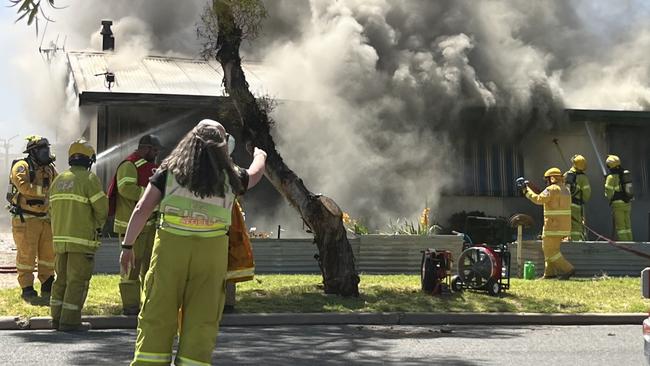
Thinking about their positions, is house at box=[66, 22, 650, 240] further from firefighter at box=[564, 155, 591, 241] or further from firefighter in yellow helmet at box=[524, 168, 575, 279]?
firefighter in yellow helmet at box=[524, 168, 575, 279]

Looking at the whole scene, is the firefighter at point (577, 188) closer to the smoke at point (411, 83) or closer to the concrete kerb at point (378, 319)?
the smoke at point (411, 83)

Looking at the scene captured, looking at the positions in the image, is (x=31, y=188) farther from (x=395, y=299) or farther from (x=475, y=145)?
(x=475, y=145)

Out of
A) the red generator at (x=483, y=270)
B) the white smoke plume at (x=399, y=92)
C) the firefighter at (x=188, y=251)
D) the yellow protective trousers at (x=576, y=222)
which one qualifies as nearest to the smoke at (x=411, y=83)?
the white smoke plume at (x=399, y=92)

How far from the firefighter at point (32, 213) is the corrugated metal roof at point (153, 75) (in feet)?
14.3

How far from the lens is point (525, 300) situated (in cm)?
894

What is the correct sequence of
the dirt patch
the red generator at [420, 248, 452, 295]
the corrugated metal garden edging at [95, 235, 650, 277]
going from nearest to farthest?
1. the red generator at [420, 248, 452, 295]
2. the dirt patch
3. the corrugated metal garden edging at [95, 235, 650, 277]

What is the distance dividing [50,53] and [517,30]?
11.5 metres

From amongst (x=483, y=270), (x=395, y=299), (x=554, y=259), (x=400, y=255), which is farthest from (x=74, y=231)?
(x=554, y=259)

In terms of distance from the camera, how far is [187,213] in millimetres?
4074

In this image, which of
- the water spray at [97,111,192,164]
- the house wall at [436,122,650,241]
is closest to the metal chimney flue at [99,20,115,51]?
the water spray at [97,111,192,164]

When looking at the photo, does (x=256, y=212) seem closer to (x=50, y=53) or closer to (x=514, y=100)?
(x=514, y=100)

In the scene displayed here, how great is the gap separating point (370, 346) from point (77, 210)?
9.15 feet

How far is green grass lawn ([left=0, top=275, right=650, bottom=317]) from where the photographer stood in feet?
26.5

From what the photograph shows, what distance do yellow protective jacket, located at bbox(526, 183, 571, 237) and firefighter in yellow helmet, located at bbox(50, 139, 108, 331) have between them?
20.9 ft
